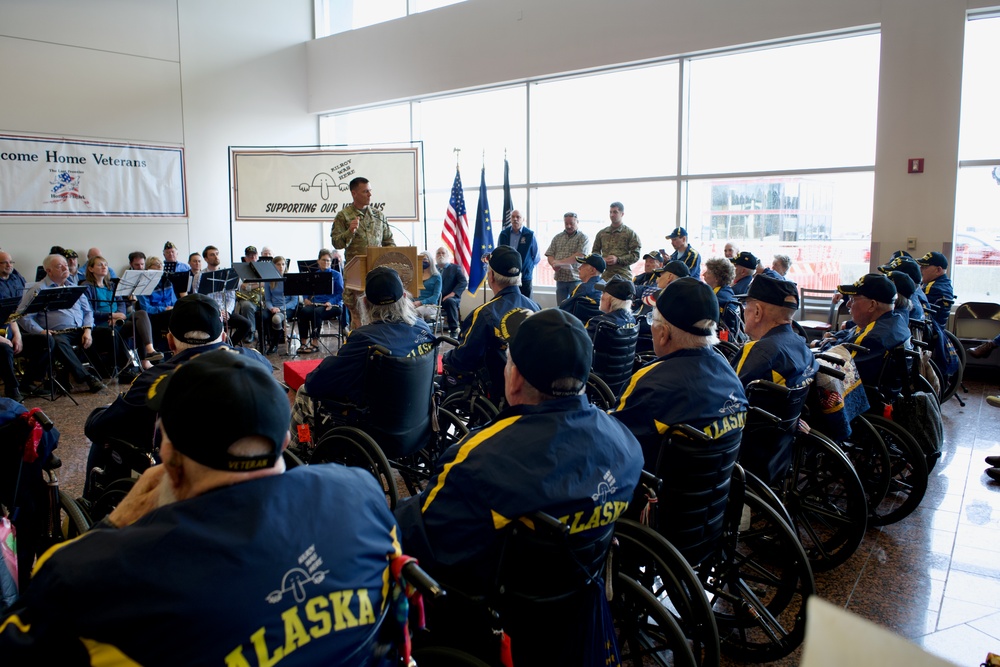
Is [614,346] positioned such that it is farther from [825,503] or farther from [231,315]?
[231,315]

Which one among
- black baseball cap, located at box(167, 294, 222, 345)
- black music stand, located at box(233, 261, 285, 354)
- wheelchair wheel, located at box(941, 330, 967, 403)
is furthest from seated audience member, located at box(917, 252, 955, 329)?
black music stand, located at box(233, 261, 285, 354)

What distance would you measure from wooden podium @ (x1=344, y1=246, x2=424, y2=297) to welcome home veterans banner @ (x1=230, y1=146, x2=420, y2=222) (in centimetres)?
436

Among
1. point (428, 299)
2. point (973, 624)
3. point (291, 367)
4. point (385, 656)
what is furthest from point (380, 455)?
point (428, 299)

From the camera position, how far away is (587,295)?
5809mm

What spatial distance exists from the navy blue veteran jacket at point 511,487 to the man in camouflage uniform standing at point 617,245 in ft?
21.6

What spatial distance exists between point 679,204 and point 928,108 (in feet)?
9.65

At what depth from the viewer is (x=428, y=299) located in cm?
830

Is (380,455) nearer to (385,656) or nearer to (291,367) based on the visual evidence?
(385,656)

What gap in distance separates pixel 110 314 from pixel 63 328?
2.34 ft

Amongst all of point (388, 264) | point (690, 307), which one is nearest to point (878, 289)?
point (690, 307)

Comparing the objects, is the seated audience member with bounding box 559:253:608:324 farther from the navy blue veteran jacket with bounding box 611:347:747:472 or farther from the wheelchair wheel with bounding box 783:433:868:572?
the navy blue veteran jacket with bounding box 611:347:747:472

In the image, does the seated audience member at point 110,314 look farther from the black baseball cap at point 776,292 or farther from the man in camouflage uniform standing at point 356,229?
the black baseball cap at point 776,292

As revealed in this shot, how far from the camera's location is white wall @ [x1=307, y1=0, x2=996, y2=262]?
710 centimetres

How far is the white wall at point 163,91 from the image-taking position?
9414 mm
